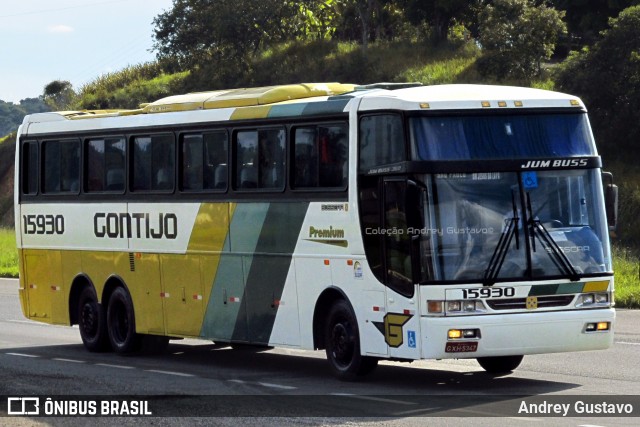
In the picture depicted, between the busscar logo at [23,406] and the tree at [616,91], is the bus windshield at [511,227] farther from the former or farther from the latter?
the tree at [616,91]

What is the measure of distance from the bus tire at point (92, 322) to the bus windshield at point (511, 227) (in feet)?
25.3

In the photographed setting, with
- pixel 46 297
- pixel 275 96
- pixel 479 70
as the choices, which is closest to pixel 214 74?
pixel 479 70

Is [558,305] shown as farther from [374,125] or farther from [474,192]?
[374,125]

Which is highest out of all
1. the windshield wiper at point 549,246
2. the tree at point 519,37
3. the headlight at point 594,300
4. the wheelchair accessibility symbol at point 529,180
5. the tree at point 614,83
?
the tree at point 519,37

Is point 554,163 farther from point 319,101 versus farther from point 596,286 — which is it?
point 319,101

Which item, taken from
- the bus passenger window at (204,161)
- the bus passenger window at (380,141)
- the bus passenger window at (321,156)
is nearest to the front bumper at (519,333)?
the bus passenger window at (380,141)

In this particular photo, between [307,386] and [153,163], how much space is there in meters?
5.09

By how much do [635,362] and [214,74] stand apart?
52450 millimetres

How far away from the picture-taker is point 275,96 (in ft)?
55.9

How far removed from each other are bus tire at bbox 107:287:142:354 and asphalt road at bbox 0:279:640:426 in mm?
258

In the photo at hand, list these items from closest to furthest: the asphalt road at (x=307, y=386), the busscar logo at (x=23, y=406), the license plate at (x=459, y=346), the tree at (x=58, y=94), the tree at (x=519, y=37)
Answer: the asphalt road at (x=307, y=386) < the busscar logo at (x=23, y=406) < the license plate at (x=459, y=346) < the tree at (x=519, y=37) < the tree at (x=58, y=94)

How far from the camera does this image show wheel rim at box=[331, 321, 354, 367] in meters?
15.3

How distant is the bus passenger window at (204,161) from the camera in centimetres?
1755

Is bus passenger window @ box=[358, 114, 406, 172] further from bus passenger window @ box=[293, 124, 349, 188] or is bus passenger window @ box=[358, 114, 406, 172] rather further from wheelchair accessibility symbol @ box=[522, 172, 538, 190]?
wheelchair accessibility symbol @ box=[522, 172, 538, 190]
